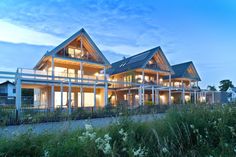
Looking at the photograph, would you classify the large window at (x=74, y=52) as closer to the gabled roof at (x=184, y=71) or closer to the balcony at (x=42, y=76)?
the balcony at (x=42, y=76)

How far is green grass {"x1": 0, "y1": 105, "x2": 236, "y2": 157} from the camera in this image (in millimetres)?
3006

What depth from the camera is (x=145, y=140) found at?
12.3 ft

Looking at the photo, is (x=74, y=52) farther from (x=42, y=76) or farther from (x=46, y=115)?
(x=46, y=115)

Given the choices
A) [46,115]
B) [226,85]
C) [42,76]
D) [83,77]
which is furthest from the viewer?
[226,85]

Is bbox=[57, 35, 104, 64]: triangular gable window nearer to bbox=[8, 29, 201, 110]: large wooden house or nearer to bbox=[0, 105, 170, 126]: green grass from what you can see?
bbox=[8, 29, 201, 110]: large wooden house

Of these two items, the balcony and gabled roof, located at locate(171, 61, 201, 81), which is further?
gabled roof, located at locate(171, 61, 201, 81)

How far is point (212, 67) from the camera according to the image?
42469 mm

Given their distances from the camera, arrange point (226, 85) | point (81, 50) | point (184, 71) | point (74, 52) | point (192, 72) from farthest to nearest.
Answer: point (226, 85)
point (192, 72)
point (184, 71)
point (74, 52)
point (81, 50)

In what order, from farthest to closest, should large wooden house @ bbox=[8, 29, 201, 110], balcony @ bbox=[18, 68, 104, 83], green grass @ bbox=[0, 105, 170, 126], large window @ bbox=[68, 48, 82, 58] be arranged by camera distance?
large window @ bbox=[68, 48, 82, 58]
large wooden house @ bbox=[8, 29, 201, 110]
balcony @ bbox=[18, 68, 104, 83]
green grass @ bbox=[0, 105, 170, 126]

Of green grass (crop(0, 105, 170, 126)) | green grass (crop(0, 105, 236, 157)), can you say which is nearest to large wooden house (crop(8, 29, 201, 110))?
green grass (crop(0, 105, 170, 126))

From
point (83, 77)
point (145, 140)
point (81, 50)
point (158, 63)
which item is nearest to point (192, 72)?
point (158, 63)

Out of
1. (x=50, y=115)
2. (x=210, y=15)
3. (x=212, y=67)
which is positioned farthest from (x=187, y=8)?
(x=212, y=67)

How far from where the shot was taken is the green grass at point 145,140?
3.01m

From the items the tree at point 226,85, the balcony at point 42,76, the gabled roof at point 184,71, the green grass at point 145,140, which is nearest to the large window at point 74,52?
the balcony at point 42,76
